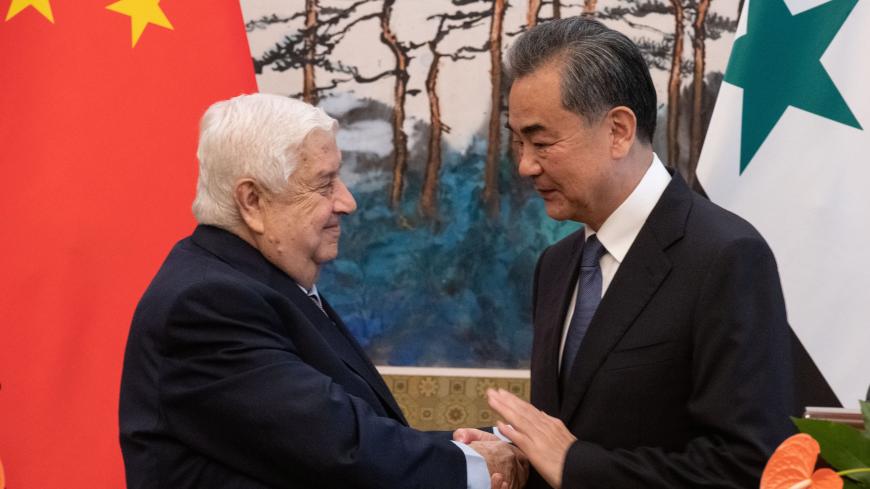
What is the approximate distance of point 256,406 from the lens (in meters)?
1.92

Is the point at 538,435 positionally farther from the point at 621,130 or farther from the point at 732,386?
the point at 621,130

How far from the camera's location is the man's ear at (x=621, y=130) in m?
2.11

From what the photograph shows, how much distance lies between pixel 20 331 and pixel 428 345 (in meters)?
1.32

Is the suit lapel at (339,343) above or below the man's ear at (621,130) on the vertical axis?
below

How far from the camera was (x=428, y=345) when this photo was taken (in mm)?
3525

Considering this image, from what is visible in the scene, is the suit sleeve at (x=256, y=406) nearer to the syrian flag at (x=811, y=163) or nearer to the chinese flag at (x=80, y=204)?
the chinese flag at (x=80, y=204)

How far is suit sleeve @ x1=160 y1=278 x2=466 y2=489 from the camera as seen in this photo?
192 cm

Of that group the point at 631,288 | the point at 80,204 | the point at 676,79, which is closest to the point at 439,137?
the point at 676,79

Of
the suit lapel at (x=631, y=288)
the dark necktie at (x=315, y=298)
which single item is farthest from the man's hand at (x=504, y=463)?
the dark necktie at (x=315, y=298)

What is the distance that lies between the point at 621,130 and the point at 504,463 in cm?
77

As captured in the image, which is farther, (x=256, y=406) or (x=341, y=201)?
(x=341, y=201)

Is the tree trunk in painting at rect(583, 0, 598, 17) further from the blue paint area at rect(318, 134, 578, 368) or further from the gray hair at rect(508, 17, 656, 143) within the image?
the gray hair at rect(508, 17, 656, 143)

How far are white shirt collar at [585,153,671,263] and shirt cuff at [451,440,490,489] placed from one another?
0.52 meters

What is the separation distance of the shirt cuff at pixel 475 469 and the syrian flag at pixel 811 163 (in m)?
1.17
